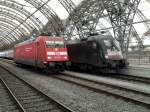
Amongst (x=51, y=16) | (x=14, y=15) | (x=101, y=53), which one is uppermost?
(x=14, y=15)

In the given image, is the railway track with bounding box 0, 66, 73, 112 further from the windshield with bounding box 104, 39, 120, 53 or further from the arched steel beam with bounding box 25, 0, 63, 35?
the arched steel beam with bounding box 25, 0, 63, 35

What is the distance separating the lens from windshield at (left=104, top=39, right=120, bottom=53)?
19.3 m

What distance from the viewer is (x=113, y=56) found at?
62.8 feet

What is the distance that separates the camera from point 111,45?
19.7m

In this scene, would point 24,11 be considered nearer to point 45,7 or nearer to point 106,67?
point 45,7

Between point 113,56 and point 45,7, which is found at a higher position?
point 45,7

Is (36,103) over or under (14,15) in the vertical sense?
under

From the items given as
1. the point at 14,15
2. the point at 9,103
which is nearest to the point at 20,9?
the point at 14,15

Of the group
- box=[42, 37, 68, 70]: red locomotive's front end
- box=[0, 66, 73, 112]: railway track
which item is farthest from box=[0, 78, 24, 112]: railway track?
box=[42, 37, 68, 70]: red locomotive's front end

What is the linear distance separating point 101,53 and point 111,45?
128 centimetres

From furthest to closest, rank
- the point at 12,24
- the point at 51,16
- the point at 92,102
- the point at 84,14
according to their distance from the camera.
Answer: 1. the point at 12,24
2. the point at 51,16
3. the point at 84,14
4. the point at 92,102

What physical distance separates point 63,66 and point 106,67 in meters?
4.04

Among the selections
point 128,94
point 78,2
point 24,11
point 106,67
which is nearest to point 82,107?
point 128,94

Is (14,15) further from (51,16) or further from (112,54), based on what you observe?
(112,54)
